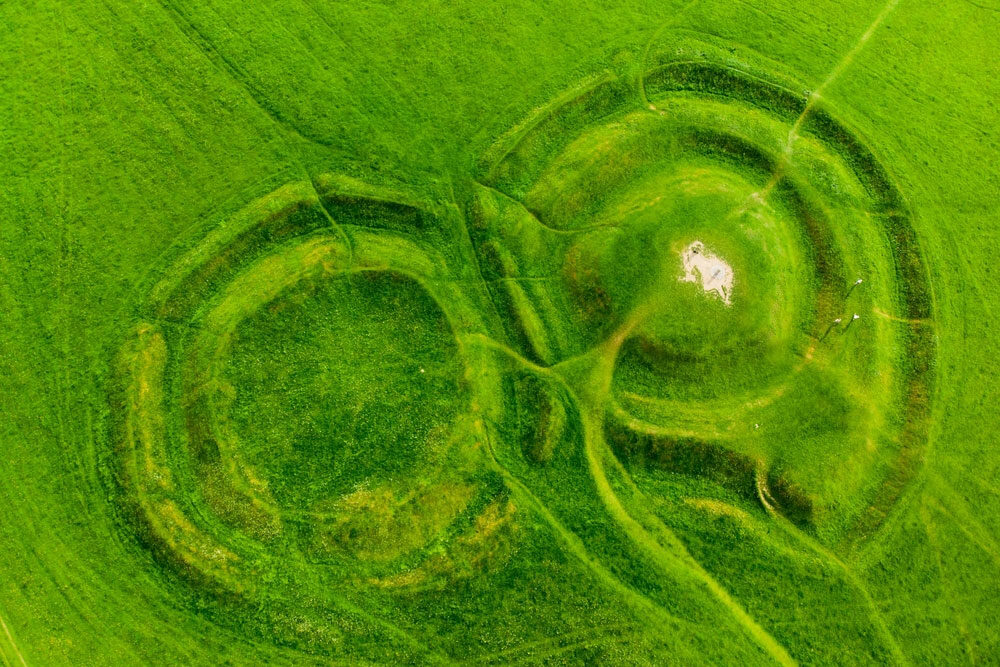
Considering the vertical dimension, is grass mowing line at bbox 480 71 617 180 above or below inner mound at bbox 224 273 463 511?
above

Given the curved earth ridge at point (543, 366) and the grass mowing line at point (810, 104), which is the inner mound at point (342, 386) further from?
the grass mowing line at point (810, 104)

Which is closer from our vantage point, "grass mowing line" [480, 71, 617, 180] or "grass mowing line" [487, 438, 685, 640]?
"grass mowing line" [487, 438, 685, 640]

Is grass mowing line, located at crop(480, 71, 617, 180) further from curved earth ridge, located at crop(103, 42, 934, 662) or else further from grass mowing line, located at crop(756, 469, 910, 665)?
grass mowing line, located at crop(756, 469, 910, 665)

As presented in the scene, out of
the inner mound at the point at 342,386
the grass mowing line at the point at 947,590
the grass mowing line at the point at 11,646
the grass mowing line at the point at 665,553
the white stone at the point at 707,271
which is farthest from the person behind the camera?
the white stone at the point at 707,271

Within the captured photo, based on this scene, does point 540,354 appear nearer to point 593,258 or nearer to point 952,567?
point 593,258

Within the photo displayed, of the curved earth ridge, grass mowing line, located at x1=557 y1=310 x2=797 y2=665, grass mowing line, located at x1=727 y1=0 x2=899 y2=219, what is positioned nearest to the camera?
grass mowing line, located at x1=557 y1=310 x2=797 y2=665

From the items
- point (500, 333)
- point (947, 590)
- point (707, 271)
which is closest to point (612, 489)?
point (500, 333)

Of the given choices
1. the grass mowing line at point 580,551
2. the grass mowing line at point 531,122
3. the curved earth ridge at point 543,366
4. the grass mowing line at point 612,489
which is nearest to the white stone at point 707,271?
the curved earth ridge at point 543,366

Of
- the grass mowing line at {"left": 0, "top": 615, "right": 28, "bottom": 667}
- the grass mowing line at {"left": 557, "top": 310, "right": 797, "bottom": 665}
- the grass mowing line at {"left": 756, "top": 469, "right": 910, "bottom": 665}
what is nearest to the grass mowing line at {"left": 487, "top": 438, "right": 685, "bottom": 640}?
the grass mowing line at {"left": 557, "top": 310, "right": 797, "bottom": 665}
